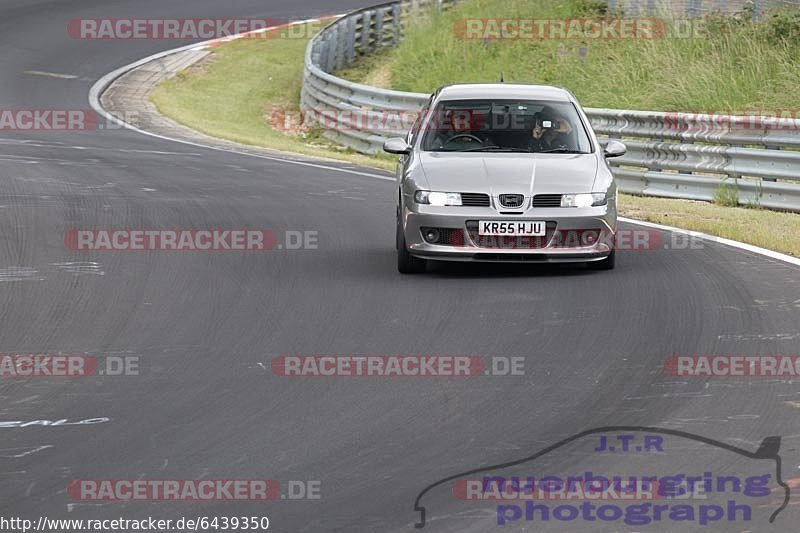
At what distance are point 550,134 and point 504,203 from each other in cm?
137

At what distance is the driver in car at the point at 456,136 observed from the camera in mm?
12570

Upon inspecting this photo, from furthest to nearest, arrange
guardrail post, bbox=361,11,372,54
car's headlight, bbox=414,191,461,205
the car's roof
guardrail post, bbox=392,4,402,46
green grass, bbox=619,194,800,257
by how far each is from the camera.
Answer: guardrail post, bbox=392,4,402,46, guardrail post, bbox=361,11,372,54, green grass, bbox=619,194,800,257, the car's roof, car's headlight, bbox=414,191,461,205

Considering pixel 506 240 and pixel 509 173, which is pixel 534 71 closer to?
pixel 509 173

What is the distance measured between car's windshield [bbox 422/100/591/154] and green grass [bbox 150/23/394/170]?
418 inches

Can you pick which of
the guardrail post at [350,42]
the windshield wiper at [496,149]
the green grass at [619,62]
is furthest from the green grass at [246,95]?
the windshield wiper at [496,149]

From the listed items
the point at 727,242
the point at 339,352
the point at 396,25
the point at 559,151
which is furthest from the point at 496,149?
the point at 396,25

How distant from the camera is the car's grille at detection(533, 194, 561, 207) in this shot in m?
11.6

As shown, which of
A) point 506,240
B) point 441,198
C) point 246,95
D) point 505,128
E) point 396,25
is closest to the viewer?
point 506,240

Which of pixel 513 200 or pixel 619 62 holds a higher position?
pixel 513 200

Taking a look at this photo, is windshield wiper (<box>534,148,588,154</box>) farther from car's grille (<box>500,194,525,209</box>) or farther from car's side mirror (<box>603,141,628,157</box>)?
car's grille (<box>500,194,525,209</box>)

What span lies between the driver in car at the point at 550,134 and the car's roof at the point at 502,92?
1.07ft

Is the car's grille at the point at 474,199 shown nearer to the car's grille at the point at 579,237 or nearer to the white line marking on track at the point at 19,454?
the car's grille at the point at 579,237

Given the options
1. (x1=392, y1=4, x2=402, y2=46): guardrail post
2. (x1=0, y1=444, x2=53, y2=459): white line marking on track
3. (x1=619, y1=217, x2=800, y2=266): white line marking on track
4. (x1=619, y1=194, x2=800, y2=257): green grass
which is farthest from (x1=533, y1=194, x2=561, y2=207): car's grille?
(x1=392, y1=4, x2=402, y2=46): guardrail post

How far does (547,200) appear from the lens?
38.3 ft
